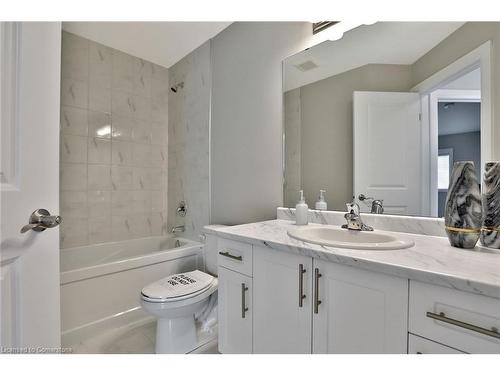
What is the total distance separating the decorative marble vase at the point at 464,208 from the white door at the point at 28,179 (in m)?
1.34

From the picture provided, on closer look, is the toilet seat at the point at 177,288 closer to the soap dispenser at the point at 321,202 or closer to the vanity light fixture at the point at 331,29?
the soap dispenser at the point at 321,202

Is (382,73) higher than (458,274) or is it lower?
higher

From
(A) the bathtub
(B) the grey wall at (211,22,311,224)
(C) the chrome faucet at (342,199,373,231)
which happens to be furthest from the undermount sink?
(A) the bathtub

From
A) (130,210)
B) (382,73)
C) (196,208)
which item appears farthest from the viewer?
(130,210)

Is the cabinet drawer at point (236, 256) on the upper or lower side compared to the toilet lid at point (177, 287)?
upper

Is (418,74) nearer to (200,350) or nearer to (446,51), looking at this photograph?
(446,51)

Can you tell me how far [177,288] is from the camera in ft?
4.67

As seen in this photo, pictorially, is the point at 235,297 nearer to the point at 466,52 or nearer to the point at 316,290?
the point at 316,290

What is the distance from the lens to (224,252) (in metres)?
1.17

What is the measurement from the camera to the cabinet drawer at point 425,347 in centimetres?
59

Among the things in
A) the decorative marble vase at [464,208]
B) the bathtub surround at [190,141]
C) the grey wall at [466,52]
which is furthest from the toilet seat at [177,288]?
the grey wall at [466,52]
